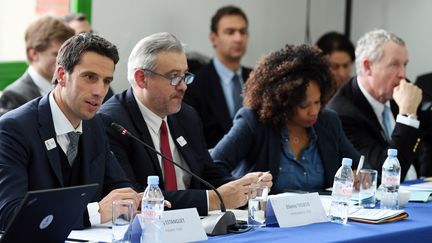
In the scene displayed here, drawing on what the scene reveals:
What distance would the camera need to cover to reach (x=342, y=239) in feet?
8.18

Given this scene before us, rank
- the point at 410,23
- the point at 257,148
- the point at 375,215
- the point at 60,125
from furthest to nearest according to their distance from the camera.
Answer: the point at 410,23, the point at 257,148, the point at 375,215, the point at 60,125

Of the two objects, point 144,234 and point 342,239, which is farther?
point 342,239

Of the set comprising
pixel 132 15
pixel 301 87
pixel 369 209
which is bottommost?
pixel 369 209

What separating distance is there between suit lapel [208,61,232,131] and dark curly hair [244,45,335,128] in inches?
58.7

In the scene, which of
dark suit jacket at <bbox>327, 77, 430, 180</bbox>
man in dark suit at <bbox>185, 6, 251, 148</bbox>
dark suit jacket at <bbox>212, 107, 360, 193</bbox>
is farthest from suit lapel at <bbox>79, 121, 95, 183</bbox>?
man in dark suit at <bbox>185, 6, 251, 148</bbox>

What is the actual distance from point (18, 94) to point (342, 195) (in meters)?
2.23

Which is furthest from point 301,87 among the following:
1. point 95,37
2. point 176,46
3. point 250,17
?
point 250,17

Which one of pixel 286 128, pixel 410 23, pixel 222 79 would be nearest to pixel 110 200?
pixel 286 128

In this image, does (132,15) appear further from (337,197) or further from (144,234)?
(144,234)

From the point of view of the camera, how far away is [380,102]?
14.2ft

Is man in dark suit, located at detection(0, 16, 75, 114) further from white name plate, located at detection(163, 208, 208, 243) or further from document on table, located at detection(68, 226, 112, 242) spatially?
white name plate, located at detection(163, 208, 208, 243)

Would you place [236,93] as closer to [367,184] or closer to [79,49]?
[367,184]

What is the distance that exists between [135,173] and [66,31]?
5.61 feet

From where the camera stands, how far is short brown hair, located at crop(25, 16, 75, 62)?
4.59m
